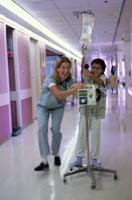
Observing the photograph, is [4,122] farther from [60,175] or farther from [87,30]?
[87,30]

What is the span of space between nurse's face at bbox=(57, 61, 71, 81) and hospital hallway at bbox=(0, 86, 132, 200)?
1251mm

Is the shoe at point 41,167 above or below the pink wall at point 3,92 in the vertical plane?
below

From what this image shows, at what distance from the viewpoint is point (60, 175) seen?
360 cm

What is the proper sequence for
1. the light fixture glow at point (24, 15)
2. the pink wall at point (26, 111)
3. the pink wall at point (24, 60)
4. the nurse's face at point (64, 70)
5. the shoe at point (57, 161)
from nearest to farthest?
the nurse's face at point (64, 70), the shoe at point (57, 161), the light fixture glow at point (24, 15), the pink wall at point (24, 60), the pink wall at point (26, 111)

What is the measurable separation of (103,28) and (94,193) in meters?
8.18

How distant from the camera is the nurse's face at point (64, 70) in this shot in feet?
11.6

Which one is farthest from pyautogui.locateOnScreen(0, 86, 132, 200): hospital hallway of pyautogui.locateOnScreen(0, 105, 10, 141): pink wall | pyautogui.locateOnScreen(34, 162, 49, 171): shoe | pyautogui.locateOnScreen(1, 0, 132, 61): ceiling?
pyautogui.locateOnScreen(1, 0, 132, 61): ceiling

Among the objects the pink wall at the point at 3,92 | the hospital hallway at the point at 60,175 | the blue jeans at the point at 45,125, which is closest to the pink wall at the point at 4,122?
the pink wall at the point at 3,92

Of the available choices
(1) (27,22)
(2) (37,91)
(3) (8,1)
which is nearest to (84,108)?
(3) (8,1)

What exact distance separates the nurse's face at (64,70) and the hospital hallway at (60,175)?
4.10 ft

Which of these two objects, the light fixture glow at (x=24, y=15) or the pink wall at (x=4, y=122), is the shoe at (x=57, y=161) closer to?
the pink wall at (x=4, y=122)

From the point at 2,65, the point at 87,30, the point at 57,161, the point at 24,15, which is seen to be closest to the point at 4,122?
the point at 2,65

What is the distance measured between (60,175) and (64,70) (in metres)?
1.32

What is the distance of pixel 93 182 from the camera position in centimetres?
319
